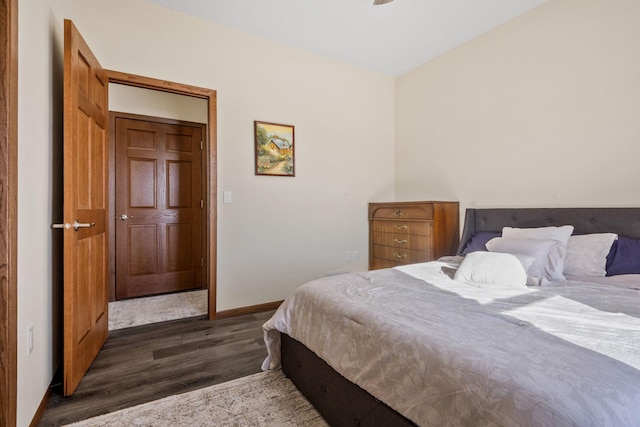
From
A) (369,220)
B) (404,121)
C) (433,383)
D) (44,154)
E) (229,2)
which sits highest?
(229,2)

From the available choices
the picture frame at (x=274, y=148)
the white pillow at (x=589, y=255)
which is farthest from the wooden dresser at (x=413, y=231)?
the picture frame at (x=274, y=148)

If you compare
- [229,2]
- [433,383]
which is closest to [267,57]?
[229,2]

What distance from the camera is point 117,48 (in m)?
2.47

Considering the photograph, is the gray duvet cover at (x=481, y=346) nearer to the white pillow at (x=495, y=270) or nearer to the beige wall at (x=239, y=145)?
the white pillow at (x=495, y=270)

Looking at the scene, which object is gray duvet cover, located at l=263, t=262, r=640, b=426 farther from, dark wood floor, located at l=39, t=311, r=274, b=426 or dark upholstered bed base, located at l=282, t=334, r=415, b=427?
dark wood floor, located at l=39, t=311, r=274, b=426

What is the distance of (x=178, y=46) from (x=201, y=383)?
8.73 feet

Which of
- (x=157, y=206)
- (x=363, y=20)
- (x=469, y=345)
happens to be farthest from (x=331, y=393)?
(x=157, y=206)

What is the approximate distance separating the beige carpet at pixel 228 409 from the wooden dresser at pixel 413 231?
6.20 feet

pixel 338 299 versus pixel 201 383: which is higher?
pixel 338 299

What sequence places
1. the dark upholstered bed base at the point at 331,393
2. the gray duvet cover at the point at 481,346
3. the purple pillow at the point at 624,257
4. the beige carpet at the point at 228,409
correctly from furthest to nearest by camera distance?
the purple pillow at the point at 624,257 → the beige carpet at the point at 228,409 → the dark upholstered bed base at the point at 331,393 → the gray duvet cover at the point at 481,346

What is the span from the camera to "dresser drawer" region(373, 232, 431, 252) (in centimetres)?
304

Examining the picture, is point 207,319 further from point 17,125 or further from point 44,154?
point 17,125

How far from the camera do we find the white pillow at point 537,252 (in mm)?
1862

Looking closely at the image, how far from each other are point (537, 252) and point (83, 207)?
2779 mm
